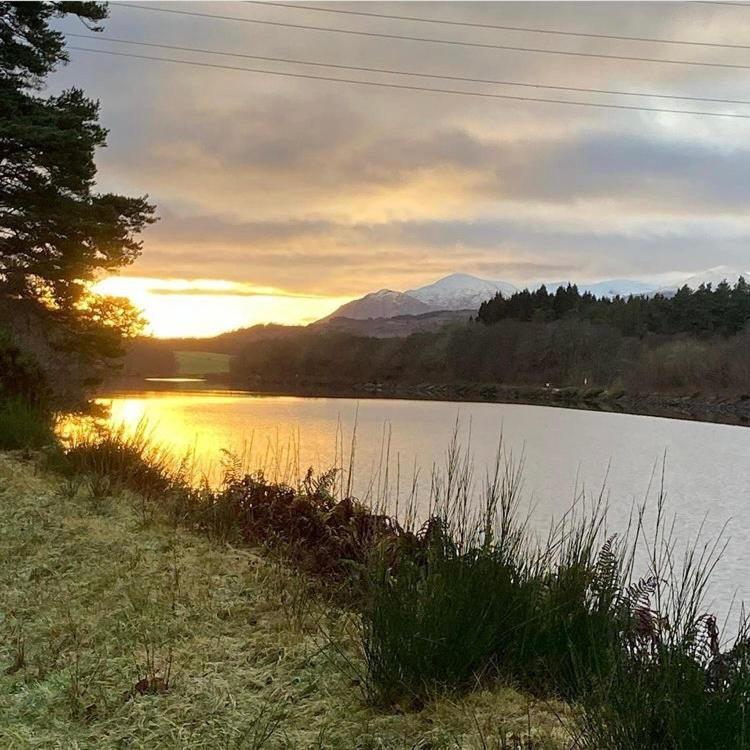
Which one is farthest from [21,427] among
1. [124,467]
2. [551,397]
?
[551,397]

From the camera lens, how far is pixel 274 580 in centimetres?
517

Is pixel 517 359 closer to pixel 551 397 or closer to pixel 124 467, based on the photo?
pixel 551 397

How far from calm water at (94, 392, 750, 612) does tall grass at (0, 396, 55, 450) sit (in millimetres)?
1564

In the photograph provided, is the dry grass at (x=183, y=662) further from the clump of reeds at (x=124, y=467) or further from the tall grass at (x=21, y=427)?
the tall grass at (x=21, y=427)

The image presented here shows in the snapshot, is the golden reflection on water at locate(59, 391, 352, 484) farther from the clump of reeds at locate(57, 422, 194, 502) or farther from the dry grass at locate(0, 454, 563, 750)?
the dry grass at locate(0, 454, 563, 750)

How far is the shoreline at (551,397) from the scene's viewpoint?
46469 mm

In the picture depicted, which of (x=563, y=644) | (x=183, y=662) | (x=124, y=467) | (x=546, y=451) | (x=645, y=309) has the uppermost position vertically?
(x=645, y=309)

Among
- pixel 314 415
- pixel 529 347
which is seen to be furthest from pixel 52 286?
pixel 529 347

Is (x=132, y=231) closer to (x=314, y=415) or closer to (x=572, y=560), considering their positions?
(x=572, y=560)

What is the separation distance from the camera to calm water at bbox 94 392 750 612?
11.9 metres

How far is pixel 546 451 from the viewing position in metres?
21.4

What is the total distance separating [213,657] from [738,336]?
6559 centimetres

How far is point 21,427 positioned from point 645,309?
79.9m

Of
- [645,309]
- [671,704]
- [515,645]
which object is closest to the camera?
[671,704]
